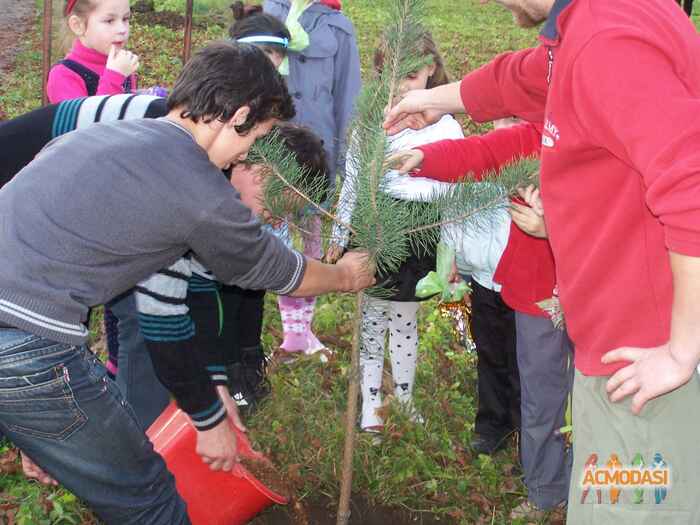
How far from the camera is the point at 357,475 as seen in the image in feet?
9.80

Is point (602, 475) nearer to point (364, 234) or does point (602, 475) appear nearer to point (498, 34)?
point (364, 234)

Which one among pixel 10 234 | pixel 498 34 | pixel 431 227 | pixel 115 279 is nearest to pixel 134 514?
pixel 115 279

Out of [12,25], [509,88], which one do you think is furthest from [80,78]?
[12,25]

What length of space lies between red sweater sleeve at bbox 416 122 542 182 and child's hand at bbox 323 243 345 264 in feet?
1.02

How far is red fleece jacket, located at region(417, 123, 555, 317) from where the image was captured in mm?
2291

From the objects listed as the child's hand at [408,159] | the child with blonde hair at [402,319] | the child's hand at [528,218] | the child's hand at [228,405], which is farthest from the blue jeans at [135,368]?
the child's hand at [528,218]

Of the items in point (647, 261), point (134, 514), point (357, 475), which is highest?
point (647, 261)

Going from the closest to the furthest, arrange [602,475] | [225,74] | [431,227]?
[602,475] < [225,74] < [431,227]

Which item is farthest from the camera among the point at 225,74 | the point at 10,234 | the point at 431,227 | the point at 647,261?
the point at 431,227

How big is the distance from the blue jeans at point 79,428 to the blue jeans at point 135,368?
2.29ft

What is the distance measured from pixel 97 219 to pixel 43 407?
461 millimetres

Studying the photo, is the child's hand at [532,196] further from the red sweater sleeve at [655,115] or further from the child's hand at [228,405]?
the child's hand at [228,405]

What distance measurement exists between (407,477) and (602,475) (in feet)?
4.60

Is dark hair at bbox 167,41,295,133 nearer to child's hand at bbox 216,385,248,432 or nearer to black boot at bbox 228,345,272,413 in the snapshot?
child's hand at bbox 216,385,248,432
